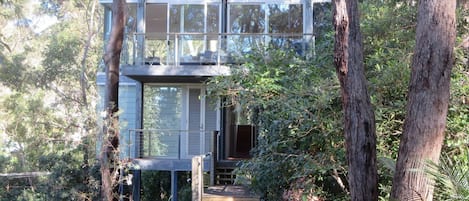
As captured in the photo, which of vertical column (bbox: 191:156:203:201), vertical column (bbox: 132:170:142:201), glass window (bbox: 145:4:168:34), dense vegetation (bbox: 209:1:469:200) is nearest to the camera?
dense vegetation (bbox: 209:1:469:200)

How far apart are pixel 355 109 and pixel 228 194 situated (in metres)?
6.05

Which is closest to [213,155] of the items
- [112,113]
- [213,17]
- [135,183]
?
[135,183]

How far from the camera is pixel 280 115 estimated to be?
25.9 ft

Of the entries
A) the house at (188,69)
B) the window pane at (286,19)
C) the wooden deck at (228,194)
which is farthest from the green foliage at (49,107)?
the window pane at (286,19)

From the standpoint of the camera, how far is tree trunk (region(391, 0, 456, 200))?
15.0 feet

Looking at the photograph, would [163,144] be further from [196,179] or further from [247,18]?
[196,179]

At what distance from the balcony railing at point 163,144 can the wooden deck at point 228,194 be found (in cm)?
278

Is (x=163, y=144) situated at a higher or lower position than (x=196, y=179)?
higher

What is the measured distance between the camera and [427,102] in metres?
4.61

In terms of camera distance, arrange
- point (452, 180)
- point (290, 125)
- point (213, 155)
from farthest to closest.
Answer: point (213, 155) < point (290, 125) < point (452, 180)

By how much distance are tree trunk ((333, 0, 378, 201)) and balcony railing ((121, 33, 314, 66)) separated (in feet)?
27.3

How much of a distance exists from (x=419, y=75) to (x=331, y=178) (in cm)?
353

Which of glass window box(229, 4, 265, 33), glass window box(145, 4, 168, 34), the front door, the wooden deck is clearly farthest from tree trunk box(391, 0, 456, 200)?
glass window box(145, 4, 168, 34)

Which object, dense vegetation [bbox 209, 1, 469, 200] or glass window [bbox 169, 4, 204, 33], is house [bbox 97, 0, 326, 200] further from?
dense vegetation [bbox 209, 1, 469, 200]
